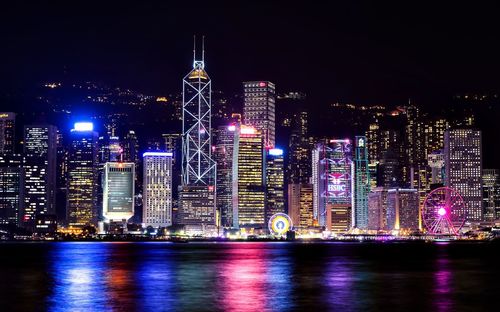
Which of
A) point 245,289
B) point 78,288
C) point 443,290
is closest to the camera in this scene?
point 245,289

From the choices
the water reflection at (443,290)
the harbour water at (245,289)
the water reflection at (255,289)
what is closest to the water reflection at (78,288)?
the harbour water at (245,289)

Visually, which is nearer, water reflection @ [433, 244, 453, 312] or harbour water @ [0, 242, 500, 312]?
harbour water @ [0, 242, 500, 312]

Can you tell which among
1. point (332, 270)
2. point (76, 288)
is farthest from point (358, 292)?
point (332, 270)

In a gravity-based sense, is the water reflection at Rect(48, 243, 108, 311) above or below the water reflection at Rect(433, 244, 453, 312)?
above

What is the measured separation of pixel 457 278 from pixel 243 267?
85.9ft

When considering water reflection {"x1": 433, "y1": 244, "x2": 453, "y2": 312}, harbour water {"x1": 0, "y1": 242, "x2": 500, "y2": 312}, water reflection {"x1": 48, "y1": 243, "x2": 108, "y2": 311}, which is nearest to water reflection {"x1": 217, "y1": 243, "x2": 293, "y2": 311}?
harbour water {"x1": 0, "y1": 242, "x2": 500, "y2": 312}

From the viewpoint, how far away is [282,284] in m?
69.4

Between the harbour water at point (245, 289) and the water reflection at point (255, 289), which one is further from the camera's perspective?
the harbour water at point (245, 289)

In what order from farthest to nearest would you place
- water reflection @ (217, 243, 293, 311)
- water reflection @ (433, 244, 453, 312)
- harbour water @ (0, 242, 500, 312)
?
1. water reflection @ (433, 244, 453, 312)
2. harbour water @ (0, 242, 500, 312)
3. water reflection @ (217, 243, 293, 311)

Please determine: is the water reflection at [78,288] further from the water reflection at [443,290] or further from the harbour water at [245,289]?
the water reflection at [443,290]

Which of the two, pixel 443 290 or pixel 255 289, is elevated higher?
pixel 255 289

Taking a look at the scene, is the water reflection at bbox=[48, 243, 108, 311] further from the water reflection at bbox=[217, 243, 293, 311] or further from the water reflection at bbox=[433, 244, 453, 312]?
the water reflection at bbox=[433, 244, 453, 312]

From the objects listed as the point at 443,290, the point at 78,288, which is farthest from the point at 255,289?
the point at 443,290

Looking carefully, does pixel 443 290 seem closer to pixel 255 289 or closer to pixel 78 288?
pixel 255 289
